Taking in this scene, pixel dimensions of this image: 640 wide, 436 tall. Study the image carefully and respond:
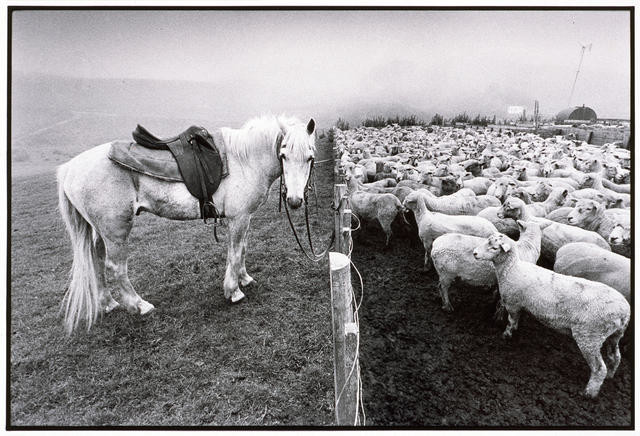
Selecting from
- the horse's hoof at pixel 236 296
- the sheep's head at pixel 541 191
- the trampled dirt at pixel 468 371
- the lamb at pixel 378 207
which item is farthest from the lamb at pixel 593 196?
the horse's hoof at pixel 236 296

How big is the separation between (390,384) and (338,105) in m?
4.34

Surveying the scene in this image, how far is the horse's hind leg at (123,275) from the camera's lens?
14.8ft

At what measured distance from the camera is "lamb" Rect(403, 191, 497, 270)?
5.87 m

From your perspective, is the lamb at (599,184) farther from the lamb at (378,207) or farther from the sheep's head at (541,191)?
the lamb at (378,207)

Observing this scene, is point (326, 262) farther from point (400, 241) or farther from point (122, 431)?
point (122, 431)

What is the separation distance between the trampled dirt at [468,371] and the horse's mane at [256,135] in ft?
9.43

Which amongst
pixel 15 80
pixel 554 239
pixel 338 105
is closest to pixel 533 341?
pixel 554 239

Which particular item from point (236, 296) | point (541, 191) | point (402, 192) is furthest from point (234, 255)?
point (541, 191)

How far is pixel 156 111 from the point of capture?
6449 mm

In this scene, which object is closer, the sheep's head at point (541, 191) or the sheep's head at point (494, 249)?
the sheep's head at point (494, 249)

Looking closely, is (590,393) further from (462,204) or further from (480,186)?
(480,186)

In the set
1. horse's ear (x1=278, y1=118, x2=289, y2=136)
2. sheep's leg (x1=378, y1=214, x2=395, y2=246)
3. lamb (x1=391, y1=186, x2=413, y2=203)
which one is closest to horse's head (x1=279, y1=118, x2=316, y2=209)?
horse's ear (x1=278, y1=118, x2=289, y2=136)

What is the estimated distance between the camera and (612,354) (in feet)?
12.0

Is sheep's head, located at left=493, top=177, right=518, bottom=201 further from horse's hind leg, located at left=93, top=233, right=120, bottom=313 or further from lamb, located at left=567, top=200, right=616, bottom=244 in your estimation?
horse's hind leg, located at left=93, top=233, right=120, bottom=313
